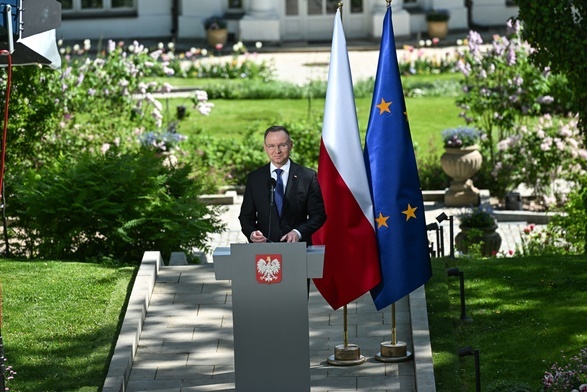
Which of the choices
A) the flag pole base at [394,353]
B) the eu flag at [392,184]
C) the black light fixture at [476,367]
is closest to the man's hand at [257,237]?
the eu flag at [392,184]

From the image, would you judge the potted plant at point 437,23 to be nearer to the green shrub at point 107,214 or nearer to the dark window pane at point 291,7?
the dark window pane at point 291,7

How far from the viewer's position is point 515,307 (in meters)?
12.5

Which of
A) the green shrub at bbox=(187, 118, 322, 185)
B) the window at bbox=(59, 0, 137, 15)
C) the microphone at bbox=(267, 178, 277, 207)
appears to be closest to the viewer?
the microphone at bbox=(267, 178, 277, 207)

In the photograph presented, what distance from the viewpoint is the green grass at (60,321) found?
11031 mm

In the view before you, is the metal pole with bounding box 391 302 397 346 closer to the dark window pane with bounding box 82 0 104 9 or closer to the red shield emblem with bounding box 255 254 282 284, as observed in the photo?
the red shield emblem with bounding box 255 254 282 284

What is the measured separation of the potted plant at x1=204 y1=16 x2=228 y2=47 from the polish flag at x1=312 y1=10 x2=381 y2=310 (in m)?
26.8

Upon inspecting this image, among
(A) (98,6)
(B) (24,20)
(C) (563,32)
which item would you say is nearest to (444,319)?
(C) (563,32)

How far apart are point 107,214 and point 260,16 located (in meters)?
23.9

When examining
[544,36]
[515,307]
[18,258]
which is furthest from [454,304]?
[18,258]

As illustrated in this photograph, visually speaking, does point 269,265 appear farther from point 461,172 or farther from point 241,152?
point 241,152

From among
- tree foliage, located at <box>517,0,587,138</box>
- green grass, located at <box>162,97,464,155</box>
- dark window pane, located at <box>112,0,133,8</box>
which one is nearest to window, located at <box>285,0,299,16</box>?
dark window pane, located at <box>112,0,133,8</box>

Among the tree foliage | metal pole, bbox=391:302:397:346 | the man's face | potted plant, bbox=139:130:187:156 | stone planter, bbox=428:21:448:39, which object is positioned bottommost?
metal pole, bbox=391:302:397:346

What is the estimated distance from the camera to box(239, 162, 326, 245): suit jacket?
1050 centimetres

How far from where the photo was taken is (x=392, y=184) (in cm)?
1102
